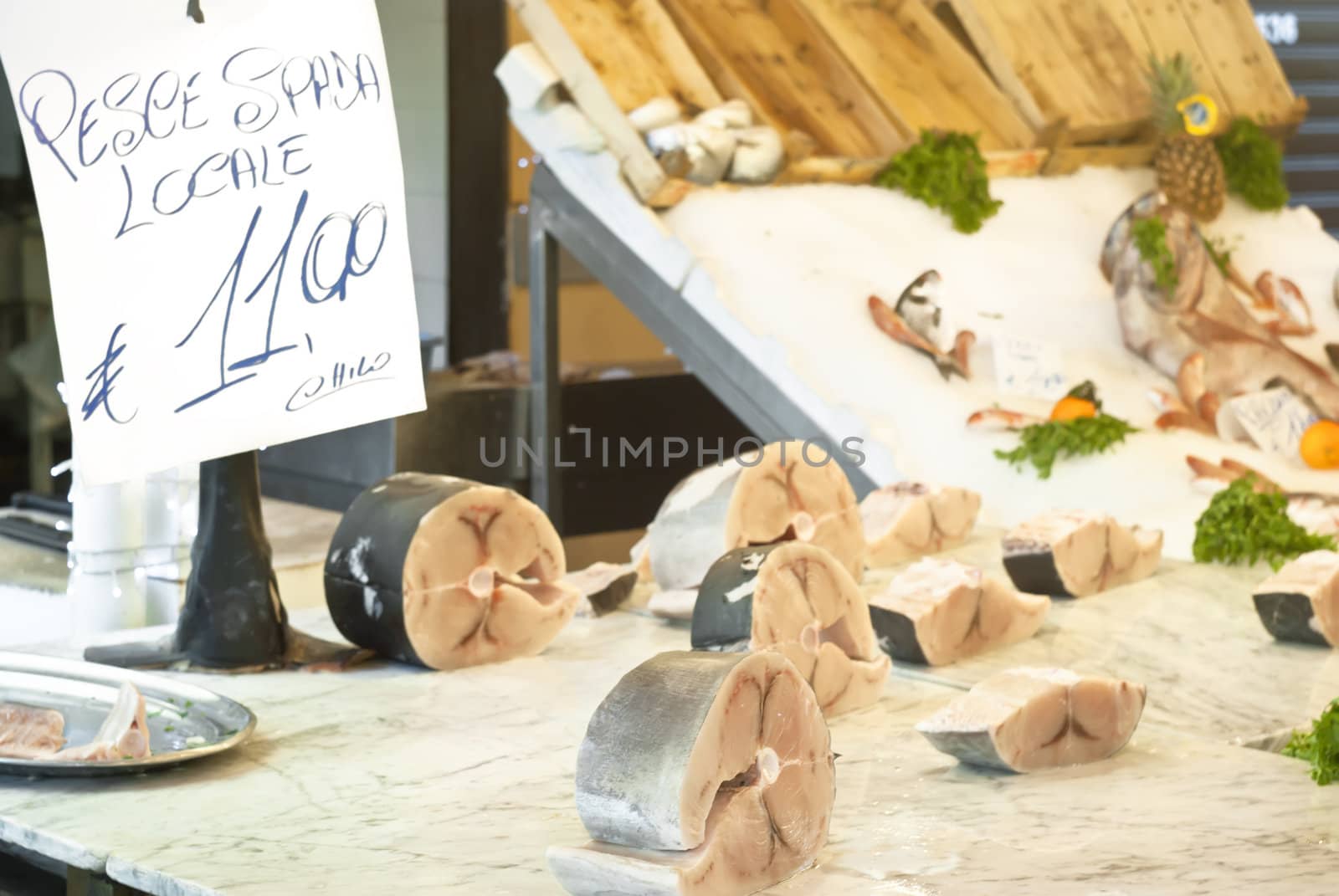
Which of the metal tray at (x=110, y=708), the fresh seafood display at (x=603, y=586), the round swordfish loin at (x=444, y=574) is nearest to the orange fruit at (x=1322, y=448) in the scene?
the fresh seafood display at (x=603, y=586)

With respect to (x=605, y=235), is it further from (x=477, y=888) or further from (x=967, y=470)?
(x=477, y=888)

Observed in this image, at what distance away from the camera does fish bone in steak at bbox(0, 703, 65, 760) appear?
2123 mm

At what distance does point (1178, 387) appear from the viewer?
5262mm

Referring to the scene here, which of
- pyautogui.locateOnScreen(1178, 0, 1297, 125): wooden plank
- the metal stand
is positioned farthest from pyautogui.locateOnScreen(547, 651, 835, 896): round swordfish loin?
pyautogui.locateOnScreen(1178, 0, 1297, 125): wooden plank

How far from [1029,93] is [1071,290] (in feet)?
2.93

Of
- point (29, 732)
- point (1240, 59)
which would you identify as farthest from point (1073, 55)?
point (29, 732)

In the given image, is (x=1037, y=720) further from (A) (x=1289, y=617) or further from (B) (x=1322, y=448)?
(B) (x=1322, y=448)

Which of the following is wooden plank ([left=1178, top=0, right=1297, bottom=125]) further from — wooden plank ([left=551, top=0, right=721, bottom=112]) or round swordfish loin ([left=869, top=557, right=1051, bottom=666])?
round swordfish loin ([left=869, top=557, right=1051, bottom=666])

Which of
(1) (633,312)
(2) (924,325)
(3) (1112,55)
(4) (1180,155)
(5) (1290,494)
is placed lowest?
(5) (1290,494)

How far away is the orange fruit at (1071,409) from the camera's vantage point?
475cm

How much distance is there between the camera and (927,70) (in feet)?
19.8

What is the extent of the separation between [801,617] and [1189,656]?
3.03 feet

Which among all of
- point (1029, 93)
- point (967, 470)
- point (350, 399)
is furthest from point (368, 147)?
point (1029, 93)

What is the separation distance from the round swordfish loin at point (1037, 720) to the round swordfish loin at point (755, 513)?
743 mm
